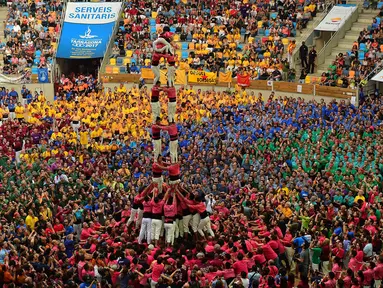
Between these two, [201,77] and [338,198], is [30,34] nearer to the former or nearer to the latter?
[201,77]

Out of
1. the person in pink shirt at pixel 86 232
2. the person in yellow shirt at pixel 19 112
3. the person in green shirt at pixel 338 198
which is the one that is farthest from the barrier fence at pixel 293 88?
the person in pink shirt at pixel 86 232

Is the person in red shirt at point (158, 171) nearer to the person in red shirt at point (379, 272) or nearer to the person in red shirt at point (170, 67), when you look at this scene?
the person in red shirt at point (170, 67)

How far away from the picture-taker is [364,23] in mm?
45625

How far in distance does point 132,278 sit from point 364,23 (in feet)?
92.0

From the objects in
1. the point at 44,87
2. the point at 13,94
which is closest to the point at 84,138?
the point at 13,94

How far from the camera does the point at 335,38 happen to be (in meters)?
44.8

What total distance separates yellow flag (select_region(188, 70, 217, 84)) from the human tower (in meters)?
17.8

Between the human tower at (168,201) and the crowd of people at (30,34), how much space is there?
23.1 meters

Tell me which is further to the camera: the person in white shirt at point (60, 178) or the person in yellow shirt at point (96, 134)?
the person in yellow shirt at point (96, 134)

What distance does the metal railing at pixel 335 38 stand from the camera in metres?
44.2

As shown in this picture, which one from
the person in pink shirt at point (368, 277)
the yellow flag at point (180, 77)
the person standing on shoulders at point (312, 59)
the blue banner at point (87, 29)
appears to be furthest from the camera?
the blue banner at point (87, 29)

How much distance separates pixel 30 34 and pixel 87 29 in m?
3.81

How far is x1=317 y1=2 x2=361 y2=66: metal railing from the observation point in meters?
44.2

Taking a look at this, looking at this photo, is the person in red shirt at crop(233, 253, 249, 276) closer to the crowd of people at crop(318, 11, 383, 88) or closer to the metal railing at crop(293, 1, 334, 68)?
the crowd of people at crop(318, 11, 383, 88)
